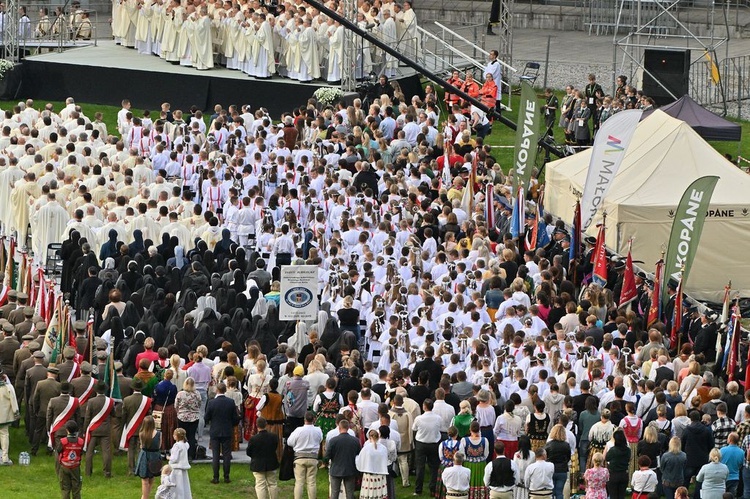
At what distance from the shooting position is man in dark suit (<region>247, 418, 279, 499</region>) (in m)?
22.9

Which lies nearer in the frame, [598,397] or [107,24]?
[598,397]

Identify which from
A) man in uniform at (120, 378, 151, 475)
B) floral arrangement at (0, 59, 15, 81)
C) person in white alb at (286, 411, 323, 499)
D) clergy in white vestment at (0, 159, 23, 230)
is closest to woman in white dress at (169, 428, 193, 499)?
person in white alb at (286, 411, 323, 499)

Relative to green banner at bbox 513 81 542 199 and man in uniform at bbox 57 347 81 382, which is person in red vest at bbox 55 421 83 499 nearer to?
man in uniform at bbox 57 347 81 382

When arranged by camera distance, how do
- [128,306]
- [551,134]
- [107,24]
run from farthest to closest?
[107,24], [551,134], [128,306]

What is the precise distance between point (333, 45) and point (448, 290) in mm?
15012

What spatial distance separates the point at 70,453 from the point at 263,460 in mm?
2349

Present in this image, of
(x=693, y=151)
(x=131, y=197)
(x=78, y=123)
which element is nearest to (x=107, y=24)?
(x=78, y=123)

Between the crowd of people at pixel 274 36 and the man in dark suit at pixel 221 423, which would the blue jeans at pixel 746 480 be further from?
the crowd of people at pixel 274 36

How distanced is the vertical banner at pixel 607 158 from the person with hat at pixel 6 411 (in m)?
10.3

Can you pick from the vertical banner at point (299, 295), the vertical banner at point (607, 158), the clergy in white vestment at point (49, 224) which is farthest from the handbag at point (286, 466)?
the clergy in white vestment at point (49, 224)

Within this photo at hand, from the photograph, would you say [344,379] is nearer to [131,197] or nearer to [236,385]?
[236,385]

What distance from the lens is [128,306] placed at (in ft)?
88.1

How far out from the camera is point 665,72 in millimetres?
42719

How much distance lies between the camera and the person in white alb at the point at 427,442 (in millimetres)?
23734
